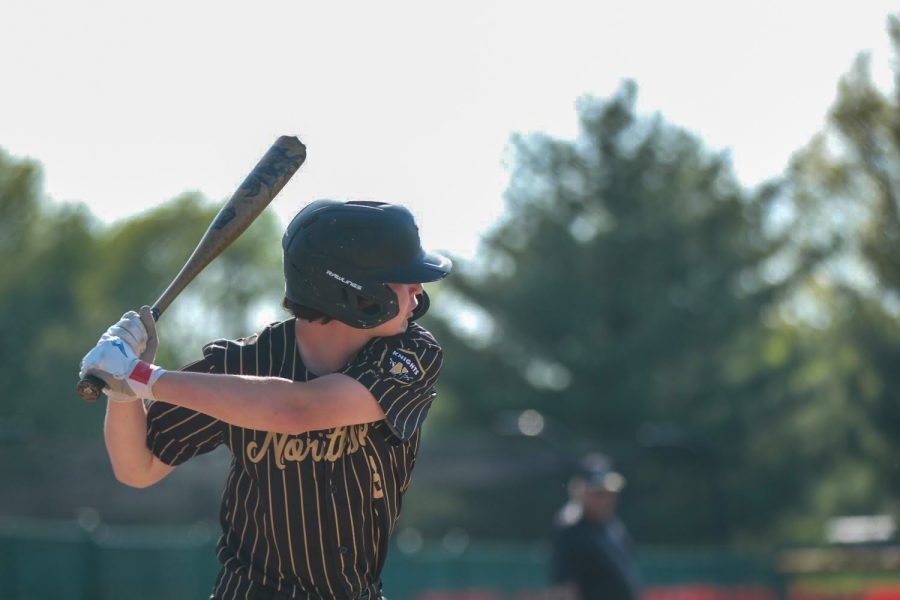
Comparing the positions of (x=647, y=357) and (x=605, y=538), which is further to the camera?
(x=647, y=357)

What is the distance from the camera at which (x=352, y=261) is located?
13.0ft

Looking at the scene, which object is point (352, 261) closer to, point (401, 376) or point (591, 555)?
point (401, 376)

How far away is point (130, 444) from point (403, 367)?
78 centimetres

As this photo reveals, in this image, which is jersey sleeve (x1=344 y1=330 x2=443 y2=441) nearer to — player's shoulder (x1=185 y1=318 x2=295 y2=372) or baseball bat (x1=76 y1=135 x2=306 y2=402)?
player's shoulder (x1=185 y1=318 x2=295 y2=372)

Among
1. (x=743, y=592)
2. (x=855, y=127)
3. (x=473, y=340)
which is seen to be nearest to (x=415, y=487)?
(x=473, y=340)

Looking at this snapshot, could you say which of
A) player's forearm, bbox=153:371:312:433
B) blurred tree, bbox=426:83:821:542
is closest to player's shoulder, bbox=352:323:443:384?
player's forearm, bbox=153:371:312:433

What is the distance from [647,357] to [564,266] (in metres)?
3.06

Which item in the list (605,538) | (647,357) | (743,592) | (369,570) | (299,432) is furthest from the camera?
(647,357)

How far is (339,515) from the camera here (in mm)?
3963

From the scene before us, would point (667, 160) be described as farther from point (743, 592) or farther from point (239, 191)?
point (239, 191)

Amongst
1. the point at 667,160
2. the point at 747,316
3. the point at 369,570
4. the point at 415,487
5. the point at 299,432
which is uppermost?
the point at 667,160

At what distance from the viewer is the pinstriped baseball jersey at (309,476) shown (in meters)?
3.95

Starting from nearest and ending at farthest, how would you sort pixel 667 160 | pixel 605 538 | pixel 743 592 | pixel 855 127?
pixel 605 538 < pixel 743 592 < pixel 855 127 < pixel 667 160

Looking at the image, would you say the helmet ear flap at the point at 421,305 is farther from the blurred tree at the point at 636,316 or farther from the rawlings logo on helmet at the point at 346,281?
the blurred tree at the point at 636,316
